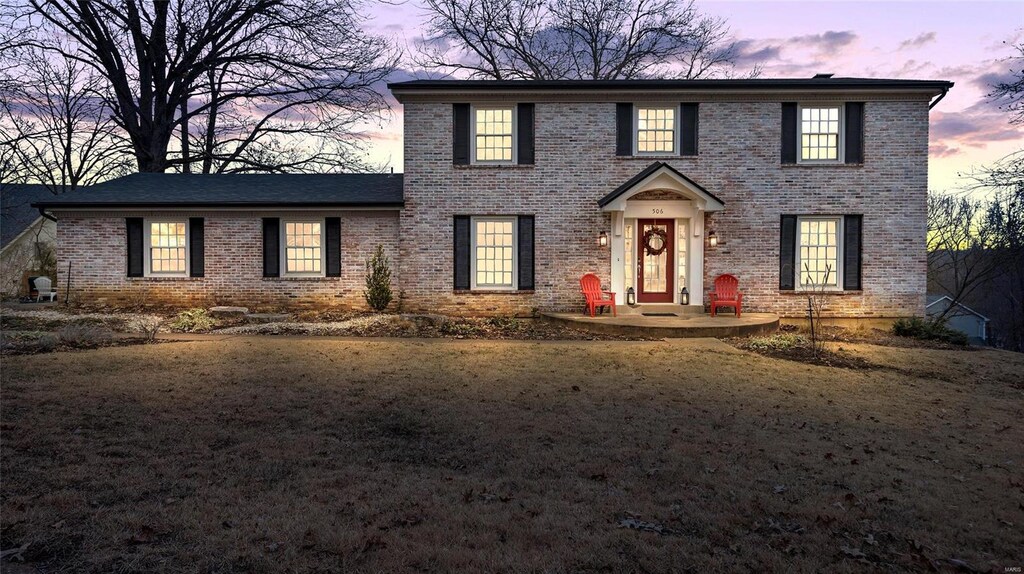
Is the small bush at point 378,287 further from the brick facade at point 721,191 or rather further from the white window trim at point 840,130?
the white window trim at point 840,130

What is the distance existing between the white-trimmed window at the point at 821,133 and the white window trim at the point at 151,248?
1614 cm

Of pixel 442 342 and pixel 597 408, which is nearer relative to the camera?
pixel 597 408

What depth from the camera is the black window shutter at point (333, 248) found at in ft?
50.0

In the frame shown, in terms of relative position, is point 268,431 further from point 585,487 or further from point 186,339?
point 186,339

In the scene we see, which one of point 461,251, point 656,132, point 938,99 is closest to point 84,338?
point 461,251

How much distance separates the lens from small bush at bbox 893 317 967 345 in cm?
1238

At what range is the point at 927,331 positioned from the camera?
1279cm

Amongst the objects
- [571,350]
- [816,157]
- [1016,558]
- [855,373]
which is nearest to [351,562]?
[1016,558]

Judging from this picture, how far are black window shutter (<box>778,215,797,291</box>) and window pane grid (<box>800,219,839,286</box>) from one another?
205mm

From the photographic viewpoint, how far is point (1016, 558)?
10.5 ft

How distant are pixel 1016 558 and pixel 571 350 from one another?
282 inches

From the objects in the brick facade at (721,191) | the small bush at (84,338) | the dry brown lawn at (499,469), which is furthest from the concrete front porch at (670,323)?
the small bush at (84,338)

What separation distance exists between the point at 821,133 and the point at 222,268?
52.0ft

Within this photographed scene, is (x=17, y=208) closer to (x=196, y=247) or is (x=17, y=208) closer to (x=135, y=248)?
(x=135, y=248)
